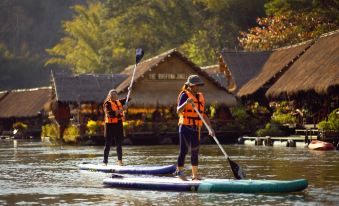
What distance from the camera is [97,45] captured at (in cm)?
9656

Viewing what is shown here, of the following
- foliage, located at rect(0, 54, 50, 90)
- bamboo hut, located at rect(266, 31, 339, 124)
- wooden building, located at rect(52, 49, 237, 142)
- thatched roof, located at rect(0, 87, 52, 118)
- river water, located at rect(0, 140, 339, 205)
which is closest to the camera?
river water, located at rect(0, 140, 339, 205)

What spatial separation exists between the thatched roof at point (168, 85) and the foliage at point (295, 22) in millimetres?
11338

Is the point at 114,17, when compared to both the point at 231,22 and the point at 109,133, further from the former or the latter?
the point at 109,133

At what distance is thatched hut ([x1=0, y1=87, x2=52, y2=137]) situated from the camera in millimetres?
72812

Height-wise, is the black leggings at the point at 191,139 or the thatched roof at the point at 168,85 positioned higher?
the thatched roof at the point at 168,85

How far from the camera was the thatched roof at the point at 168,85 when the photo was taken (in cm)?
5119

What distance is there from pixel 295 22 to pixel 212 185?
48.9 m

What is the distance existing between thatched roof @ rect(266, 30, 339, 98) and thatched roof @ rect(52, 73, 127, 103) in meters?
14.6

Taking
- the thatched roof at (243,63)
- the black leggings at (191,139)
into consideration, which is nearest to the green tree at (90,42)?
the thatched roof at (243,63)

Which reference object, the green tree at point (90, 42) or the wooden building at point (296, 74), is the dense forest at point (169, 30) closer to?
the green tree at point (90, 42)

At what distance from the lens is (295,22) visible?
62812mm

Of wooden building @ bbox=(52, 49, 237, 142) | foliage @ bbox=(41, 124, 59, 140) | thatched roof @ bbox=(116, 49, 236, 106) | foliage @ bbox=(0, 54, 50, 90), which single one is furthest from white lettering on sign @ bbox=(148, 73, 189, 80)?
foliage @ bbox=(0, 54, 50, 90)

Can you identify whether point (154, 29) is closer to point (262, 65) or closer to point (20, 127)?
point (20, 127)

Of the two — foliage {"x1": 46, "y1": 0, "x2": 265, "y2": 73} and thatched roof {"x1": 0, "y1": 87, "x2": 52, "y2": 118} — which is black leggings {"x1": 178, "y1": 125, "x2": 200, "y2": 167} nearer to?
thatched roof {"x1": 0, "y1": 87, "x2": 52, "y2": 118}
